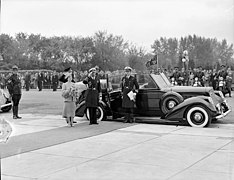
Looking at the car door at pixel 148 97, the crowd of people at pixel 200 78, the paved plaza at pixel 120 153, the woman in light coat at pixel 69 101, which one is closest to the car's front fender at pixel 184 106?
the paved plaza at pixel 120 153

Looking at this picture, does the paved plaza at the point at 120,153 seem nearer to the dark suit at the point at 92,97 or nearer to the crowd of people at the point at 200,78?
the dark suit at the point at 92,97

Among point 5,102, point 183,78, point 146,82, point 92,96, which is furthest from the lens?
point 183,78

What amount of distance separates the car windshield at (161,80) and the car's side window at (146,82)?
0.35 feet

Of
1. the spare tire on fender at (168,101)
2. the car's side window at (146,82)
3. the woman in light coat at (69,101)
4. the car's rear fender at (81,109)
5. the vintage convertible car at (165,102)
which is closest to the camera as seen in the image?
the vintage convertible car at (165,102)

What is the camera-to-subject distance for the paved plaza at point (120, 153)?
4633mm

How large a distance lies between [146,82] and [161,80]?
0.44m

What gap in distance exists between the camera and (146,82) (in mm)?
9531

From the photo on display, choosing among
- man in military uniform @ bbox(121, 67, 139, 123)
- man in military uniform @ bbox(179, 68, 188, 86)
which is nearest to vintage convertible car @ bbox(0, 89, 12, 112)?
man in military uniform @ bbox(121, 67, 139, 123)

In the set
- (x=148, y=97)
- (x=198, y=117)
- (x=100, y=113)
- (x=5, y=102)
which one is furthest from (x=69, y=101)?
(x=5, y=102)

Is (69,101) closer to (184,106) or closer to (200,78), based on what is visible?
(184,106)

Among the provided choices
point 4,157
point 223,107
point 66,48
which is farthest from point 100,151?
point 223,107

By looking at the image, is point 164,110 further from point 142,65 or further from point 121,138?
point 121,138

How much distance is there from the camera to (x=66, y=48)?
4898mm

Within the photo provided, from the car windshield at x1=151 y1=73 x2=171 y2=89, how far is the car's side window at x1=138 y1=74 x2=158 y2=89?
0.35 feet
